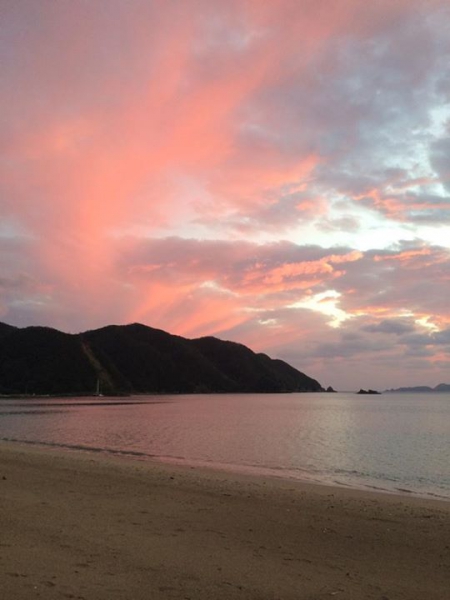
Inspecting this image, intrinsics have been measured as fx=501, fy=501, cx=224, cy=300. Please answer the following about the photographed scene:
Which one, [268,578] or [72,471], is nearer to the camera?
[268,578]

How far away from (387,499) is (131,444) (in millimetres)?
24683

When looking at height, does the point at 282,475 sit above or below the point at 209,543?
below

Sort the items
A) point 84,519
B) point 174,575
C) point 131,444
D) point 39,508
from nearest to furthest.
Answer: point 174,575, point 84,519, point 39,508, point 131,444

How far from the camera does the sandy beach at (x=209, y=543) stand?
22.5ft

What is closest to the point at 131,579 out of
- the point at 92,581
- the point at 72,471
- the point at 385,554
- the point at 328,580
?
the point at 92,581

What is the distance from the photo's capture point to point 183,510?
487 inches

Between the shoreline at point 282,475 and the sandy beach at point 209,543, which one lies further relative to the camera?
the shoreline at point 282,475

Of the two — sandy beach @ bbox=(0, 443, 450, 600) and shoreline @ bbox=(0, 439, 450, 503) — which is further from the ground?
sandy beach @ bbox=(0, 443, 450, 600)

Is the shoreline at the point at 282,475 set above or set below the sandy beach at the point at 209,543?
below

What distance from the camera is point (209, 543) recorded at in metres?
9.23

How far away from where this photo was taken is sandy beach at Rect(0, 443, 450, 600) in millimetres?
6863

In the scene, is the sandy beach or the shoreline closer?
the sandy beach

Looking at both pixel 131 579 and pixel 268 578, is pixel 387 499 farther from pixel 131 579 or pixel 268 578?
pixel 131 579

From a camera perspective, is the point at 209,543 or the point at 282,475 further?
the point at 282,475
